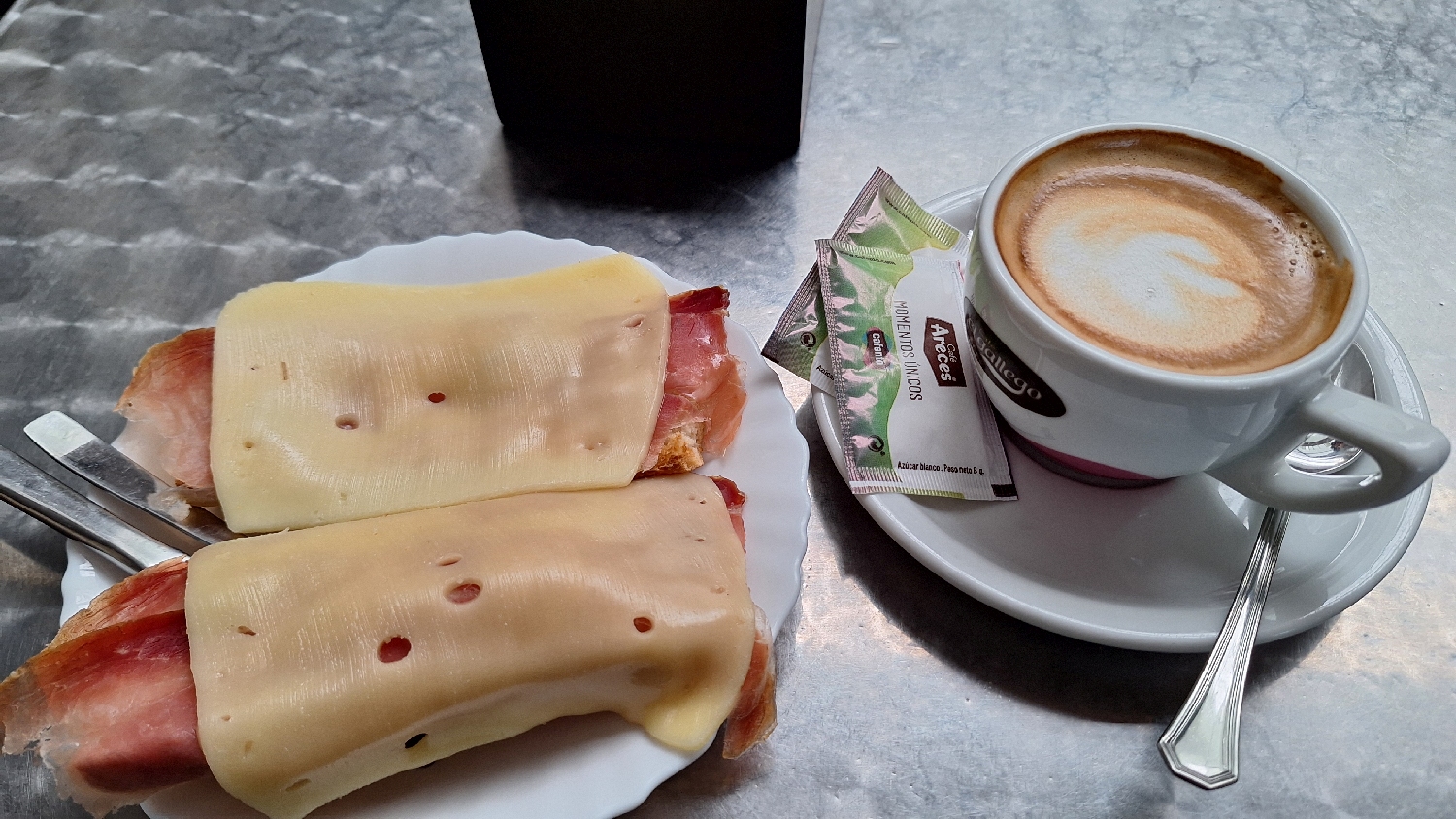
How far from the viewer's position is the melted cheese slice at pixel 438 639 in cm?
56

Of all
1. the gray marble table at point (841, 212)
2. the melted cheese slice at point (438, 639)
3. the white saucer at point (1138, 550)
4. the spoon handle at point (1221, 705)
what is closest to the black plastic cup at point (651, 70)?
the gray marble table at point (841, 212)

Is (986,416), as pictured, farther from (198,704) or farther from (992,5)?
(992,5)

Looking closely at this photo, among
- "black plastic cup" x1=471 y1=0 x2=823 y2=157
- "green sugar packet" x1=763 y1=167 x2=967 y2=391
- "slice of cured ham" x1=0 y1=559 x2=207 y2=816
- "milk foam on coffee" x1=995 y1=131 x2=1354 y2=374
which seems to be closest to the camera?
"slice of cured ham" x1=0 y1=559 x2=207 y2=816

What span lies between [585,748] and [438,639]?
0.12 meters

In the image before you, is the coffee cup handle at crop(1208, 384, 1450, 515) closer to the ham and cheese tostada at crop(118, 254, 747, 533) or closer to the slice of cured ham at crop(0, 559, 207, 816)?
the ham and cheese tostada at crop(118, 254, 747, 533)

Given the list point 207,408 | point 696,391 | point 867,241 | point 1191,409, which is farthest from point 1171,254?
point 207,408

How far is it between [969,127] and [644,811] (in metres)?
0.90

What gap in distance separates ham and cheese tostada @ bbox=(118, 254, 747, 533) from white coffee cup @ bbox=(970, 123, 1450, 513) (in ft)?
0.71

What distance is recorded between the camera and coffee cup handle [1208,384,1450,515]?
0.57 m

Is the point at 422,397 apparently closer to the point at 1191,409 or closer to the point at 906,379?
the point at 906,379

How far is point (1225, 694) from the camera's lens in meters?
0.61

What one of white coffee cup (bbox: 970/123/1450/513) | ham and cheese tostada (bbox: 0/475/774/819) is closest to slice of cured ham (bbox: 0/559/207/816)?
ham and cheese tostada (bbox: 0/475/774/819)

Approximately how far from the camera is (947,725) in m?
0.69

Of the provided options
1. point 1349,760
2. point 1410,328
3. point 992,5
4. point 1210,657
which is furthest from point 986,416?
point 992,5
